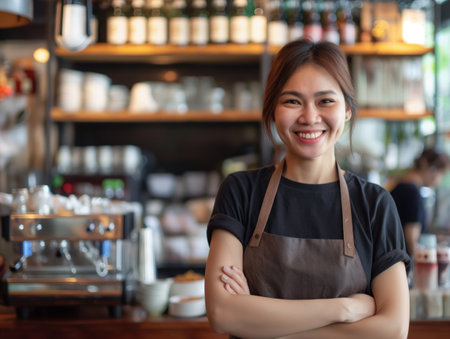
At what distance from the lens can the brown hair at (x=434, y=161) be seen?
11.0ft

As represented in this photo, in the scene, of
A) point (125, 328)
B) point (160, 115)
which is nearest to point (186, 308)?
point (125, 328)

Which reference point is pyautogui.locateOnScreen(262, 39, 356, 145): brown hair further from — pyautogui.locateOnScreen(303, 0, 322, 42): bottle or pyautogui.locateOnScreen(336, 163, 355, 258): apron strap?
pyautogui.locateOnScreen(303, 0, 322, 42): bottle

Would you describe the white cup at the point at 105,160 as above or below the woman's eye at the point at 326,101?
below

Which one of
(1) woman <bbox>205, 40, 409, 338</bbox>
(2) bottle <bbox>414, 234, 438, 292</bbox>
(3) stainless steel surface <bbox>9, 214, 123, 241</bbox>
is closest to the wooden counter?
(2) bottle <bbox>414, 234, 438, 292</bbox>

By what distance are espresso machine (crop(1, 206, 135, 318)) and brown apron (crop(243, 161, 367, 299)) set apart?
0.83 m

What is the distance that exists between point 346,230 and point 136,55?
2877mm

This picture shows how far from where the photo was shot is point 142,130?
4348 mm

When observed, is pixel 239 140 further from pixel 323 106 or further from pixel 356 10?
pixel 323 106

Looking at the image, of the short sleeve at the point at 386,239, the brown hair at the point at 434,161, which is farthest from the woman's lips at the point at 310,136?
the brown hair at the point at 434,161

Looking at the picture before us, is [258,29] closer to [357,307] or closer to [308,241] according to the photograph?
[308,241]

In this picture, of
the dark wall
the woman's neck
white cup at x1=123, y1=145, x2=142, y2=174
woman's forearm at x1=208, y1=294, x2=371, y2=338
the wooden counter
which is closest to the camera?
woman's forearm at x1=208, y1=294, x2=371, y2=338

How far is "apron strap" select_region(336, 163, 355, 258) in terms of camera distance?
139 cm

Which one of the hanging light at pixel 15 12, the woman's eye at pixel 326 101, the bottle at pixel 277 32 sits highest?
the bottle at pixel 277 32

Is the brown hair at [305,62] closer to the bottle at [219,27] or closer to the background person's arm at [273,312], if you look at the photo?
the background person's arm at [273,312]
